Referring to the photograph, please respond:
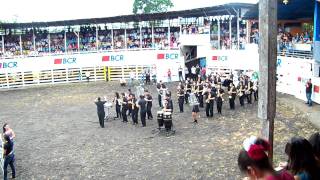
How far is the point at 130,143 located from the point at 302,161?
42.6ft

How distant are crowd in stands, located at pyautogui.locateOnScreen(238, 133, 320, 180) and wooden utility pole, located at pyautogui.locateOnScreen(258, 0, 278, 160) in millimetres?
2208

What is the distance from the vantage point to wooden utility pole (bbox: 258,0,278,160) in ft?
24.4

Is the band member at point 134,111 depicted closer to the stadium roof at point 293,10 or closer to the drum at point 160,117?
the drum at point 160,117

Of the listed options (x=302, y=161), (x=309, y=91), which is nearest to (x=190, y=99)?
(x=309, y=91)

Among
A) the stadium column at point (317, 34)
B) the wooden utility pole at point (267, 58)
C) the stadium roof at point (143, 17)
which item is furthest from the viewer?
the stadium roof at point (143, 17)

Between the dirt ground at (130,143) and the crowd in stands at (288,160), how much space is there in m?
8.11

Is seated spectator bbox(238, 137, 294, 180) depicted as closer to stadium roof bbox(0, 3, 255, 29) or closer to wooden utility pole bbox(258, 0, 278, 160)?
wooden utility pole bbox(258, 0, 278, 160)

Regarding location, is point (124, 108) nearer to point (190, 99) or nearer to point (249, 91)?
point (190, 99)

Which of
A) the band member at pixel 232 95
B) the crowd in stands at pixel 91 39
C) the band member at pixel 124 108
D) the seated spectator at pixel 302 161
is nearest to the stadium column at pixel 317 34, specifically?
the band member at pixel 232 95

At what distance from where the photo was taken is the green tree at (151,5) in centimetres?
6938

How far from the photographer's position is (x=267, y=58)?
7.55m

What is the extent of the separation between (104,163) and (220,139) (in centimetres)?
497

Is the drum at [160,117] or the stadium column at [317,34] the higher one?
the stadium column at [317,34]

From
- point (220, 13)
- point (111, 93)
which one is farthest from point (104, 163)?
point (220, 13)
